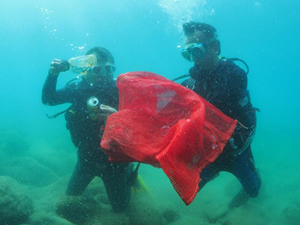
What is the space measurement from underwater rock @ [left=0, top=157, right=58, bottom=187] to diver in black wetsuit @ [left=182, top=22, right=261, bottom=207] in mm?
7686

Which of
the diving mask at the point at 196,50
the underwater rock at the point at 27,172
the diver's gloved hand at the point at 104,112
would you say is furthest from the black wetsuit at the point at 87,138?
the underwater rock at the point at 27,172

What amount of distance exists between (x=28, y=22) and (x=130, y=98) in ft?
269

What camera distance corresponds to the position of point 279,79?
417 feet

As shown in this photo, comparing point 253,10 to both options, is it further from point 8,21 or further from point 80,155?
point 8,21

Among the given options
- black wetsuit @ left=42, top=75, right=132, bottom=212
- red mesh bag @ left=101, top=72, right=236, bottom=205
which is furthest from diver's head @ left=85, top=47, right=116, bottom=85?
red mesh bag @ left=101, top=72, right=236, bottom=205

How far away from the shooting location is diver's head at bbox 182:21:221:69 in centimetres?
366

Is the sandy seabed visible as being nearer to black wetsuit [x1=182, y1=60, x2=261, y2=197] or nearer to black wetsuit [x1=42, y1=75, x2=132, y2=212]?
black wetsuit [x1=42, y1=75, x2=132, y2=212]

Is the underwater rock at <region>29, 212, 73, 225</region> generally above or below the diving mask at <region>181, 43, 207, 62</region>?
below

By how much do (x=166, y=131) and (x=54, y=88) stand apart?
3.45 m

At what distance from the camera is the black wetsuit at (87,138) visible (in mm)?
4195

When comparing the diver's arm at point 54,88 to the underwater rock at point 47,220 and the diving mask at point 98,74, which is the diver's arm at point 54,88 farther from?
the underwater rock at point 47,220

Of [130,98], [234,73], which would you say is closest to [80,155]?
[130,98]

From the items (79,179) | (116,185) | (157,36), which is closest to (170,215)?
(116,185)

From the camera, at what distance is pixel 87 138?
13.9 ft
